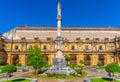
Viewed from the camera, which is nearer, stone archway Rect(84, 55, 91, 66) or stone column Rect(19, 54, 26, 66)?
stone column Rect(19, 54, 26, 66)

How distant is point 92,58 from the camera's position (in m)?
71.6

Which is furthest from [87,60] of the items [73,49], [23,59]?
[23,59]

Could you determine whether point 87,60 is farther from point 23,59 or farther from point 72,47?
point 23,59

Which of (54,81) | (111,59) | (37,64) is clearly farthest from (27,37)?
(54,81)

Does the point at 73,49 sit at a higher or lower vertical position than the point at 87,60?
higher

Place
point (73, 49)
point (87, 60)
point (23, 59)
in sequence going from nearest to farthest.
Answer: point (23, 59)
point (73, 49)
point (87, 60)

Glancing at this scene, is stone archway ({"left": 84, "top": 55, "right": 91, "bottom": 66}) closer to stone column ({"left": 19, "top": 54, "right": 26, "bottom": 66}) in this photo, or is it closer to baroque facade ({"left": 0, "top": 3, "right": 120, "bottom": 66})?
baroque facade ({"left": 0, "top": 3, "right": 120, "bottom": 66})

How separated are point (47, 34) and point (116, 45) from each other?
1119 inches

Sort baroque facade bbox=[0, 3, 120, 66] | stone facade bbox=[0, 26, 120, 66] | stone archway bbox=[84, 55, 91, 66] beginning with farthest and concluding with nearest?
1. stone archway bbox=[84, 55, 91, 66]
2. stone facade bbox=[0, 26, 120, 66]
3. baroque facade bbox=[0, 3, 120, 66]

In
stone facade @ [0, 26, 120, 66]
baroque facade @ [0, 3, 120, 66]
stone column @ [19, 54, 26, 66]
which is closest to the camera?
stone column @ [19, 54, 26, 66]

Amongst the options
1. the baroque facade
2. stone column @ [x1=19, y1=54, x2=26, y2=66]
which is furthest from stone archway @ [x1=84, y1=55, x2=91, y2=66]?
stone column @ [x1=19, y1=54, x2=26, y2=66]

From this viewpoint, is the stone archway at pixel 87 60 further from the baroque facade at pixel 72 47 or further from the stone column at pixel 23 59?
the stone column at pixel 23 59

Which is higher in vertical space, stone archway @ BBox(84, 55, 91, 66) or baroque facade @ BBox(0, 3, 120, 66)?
baroque facade @ BBox(0, 3, 120, 66)

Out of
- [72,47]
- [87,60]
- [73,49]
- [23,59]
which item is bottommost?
[87,60]
